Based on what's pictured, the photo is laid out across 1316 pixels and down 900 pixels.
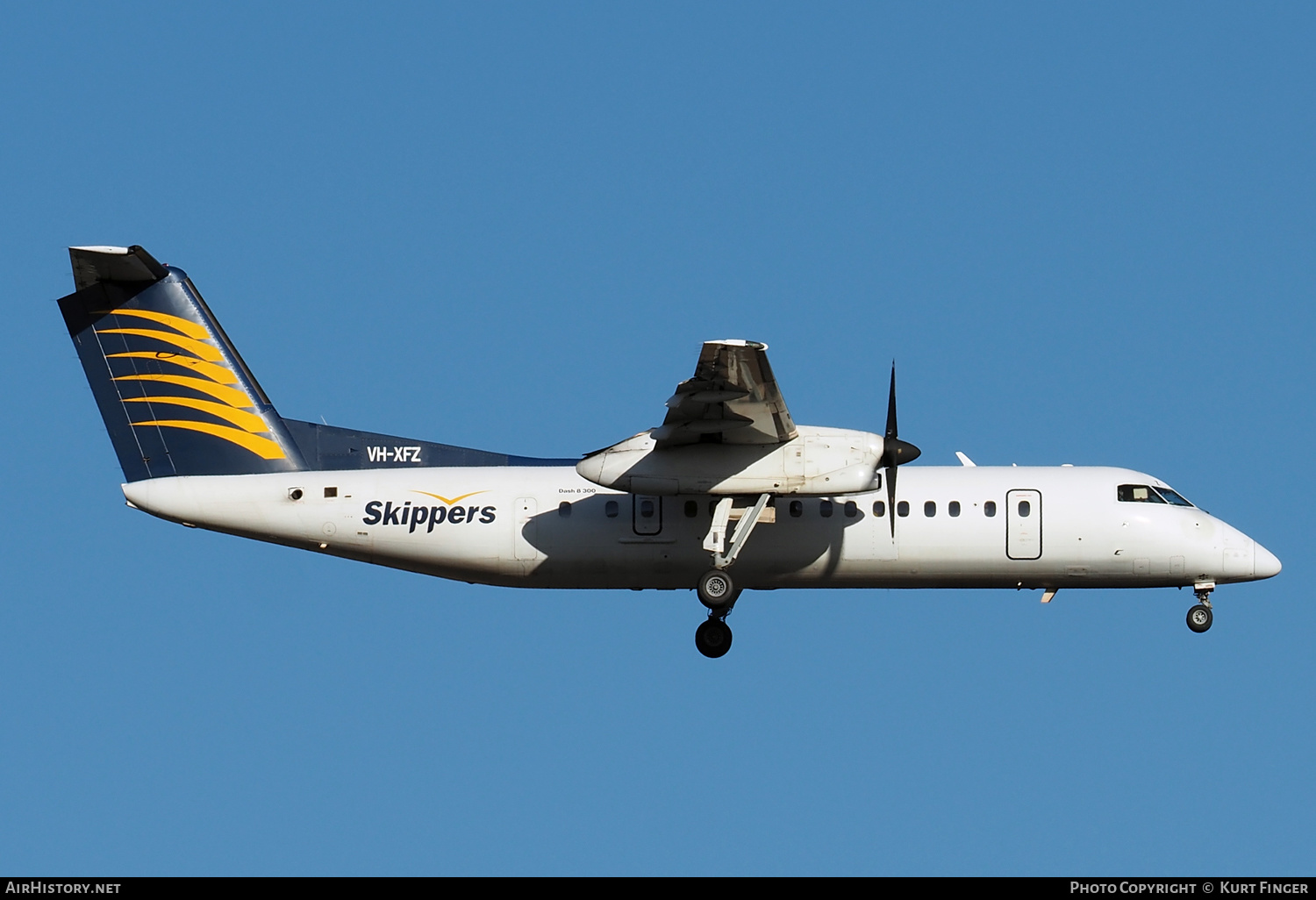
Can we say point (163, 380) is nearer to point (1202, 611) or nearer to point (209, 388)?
point (209, 388)

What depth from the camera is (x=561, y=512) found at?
2292 cm

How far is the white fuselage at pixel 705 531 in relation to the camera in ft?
74.6

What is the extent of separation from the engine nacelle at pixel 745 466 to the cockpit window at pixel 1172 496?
464cm

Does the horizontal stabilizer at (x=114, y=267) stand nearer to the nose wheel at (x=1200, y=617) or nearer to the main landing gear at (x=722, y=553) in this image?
the main landing gear at (x=722, y=553)

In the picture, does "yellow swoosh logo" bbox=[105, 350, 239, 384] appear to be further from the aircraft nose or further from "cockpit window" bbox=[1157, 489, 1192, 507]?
the aircraft nose

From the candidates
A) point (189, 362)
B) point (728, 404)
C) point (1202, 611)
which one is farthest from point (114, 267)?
point (1202, 611)

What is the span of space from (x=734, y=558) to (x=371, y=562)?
5.21m

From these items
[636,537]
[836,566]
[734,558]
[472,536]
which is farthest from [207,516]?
[836,566]

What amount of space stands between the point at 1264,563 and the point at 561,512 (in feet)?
32.7

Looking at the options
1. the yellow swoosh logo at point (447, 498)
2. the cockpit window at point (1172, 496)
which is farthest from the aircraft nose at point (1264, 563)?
the yellow swoosh logo at point (447, 498)
